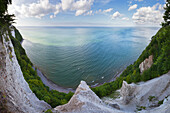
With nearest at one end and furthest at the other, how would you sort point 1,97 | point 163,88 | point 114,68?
point 1,97 < point 163,88 < point 114,68

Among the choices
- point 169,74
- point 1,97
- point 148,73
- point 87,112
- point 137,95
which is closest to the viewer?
point 1,97

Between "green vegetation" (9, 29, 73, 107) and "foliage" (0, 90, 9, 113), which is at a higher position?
"foliage" (0, 90, 9, 113)

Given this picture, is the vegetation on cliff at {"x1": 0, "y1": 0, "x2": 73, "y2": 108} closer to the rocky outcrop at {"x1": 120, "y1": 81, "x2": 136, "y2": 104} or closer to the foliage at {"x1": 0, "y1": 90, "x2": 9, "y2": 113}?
the foliage at {"x1": 0, "y1": 90, "x2": 9, "y2": 113}

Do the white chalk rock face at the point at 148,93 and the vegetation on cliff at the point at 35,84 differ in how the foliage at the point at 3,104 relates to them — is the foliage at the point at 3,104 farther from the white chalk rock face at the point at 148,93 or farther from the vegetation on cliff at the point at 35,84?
the white chalk rock face at the point at 148,93

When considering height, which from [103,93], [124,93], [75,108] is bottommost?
[103,93]

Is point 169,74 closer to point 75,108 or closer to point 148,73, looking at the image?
point 148,73

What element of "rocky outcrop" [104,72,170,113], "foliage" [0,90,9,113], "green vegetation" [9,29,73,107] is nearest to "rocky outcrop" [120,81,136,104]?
"rocky outcrop" [104,72,170,113]

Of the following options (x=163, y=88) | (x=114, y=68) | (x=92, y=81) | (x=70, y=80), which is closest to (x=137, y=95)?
(x=163, y=88)

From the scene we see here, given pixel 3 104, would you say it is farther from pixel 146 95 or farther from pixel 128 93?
pixel 146 95

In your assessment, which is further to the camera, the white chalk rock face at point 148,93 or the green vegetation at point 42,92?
the green vegetation at point 42,92

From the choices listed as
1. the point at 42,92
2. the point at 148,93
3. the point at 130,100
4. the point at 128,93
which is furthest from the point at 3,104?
the point at 148,93

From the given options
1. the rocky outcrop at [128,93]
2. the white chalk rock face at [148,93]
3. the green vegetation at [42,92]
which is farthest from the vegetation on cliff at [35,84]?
the white chalk rock face at [148,93]
